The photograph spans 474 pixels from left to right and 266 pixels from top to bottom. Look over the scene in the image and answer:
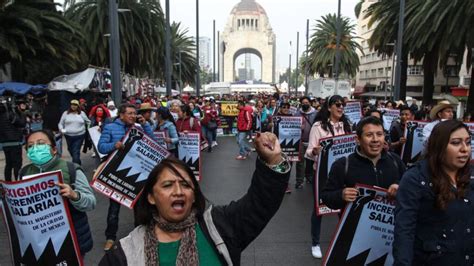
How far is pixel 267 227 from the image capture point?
6031mm

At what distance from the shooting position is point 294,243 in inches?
214

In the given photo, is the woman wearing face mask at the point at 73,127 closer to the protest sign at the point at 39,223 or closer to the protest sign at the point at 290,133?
the protest sign at the point at 290,133

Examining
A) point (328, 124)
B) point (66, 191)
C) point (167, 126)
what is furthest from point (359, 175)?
point (167, 126)

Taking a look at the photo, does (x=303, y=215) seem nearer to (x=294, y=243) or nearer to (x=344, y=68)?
(x=294, y=243)

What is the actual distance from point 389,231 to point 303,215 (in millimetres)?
3518

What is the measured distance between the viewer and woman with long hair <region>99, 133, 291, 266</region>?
178 centimetres

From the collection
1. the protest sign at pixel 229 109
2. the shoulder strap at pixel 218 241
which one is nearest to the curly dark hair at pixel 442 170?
the shoulder strap at pixel 218 241

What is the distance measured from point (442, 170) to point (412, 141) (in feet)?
16.0

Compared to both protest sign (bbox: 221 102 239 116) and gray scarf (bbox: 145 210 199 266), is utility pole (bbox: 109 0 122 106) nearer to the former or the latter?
protest sign (bbox: 221 102 239 116)

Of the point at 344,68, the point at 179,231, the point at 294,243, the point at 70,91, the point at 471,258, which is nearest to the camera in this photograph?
the point at 179,231

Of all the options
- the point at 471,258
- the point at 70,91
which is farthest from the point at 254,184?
the point at 70,91

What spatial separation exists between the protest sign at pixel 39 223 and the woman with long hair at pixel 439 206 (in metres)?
2.40

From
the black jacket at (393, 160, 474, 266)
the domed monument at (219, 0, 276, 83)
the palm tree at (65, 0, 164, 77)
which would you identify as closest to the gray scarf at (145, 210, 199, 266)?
the black jacket at (393, 160, 474, 266)

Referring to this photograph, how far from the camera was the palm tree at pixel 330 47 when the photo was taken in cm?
4759
